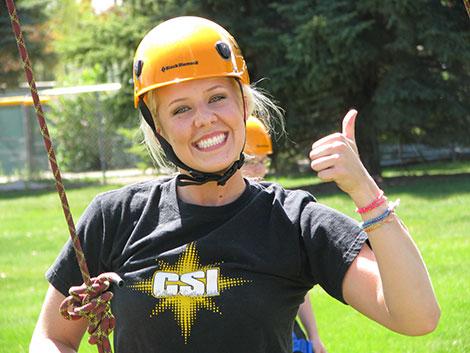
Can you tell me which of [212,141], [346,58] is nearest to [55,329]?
[212,141]

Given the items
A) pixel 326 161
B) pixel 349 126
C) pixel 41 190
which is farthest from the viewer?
pixel 41 190

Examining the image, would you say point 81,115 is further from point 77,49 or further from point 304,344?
point 304,344

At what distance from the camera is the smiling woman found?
2662 mm

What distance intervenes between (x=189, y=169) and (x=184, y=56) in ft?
1.10

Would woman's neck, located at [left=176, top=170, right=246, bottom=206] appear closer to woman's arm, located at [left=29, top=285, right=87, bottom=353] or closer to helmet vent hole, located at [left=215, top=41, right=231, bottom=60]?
helmet vent hole, located at [left=215, top=41, right=231, bottom=60]

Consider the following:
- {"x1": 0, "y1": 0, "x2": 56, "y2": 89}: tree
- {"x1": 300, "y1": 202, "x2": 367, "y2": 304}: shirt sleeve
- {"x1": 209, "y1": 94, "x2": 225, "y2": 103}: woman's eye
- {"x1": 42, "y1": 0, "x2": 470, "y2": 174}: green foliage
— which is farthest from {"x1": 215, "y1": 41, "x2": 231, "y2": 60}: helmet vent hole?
{"x1": 0, "y1": 0, "x2": 56, "y2": 89}: tree

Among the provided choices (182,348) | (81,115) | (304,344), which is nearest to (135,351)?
(182,348)

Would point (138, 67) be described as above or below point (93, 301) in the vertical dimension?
above

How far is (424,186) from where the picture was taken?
17.5 meters

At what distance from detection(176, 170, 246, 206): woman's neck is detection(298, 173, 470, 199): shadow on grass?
13.0 m

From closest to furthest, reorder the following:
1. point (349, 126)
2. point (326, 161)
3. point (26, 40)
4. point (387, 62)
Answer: point (326, 161), point (349, 126), point (387, 62), point (26, 40)

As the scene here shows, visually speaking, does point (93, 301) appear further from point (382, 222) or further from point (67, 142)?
point (67, 142)

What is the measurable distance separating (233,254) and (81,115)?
23.3 m

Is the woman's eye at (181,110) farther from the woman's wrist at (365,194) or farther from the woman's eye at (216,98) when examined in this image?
the woman's wrist at (365,194)
